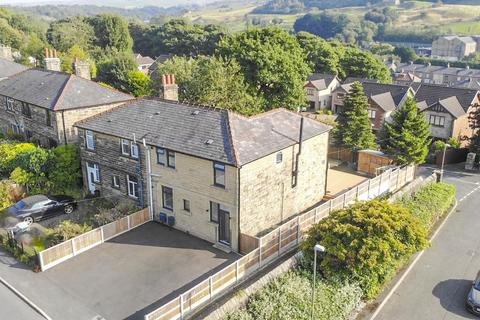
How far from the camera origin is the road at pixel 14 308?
17906 millimetres

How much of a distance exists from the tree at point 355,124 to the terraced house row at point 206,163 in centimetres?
1431

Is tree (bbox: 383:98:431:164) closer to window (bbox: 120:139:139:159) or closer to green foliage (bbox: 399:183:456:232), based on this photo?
green foliage (bbox: 399:183:456:232)

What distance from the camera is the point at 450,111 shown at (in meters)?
53.5

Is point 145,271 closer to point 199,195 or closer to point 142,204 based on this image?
point 199,195

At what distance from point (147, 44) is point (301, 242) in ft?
365

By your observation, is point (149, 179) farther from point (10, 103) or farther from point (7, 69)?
point (7, 69)

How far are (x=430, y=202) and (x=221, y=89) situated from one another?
22.3 m

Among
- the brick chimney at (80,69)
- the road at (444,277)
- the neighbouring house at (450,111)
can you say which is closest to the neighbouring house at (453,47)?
the neighbouring house at (450,111)

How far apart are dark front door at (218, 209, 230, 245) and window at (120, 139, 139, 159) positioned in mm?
7233

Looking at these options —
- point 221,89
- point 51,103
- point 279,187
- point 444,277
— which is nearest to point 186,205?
point 279,187

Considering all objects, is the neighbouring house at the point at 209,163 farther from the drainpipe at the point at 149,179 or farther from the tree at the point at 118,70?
the tree at the point at 118,70

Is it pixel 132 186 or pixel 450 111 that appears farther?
pixel 450 111

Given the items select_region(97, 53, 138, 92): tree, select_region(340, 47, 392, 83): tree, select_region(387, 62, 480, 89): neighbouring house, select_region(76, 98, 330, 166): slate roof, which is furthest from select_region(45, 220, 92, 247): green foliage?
Result: select_region(387, 62, 480, 89): neighbouring house

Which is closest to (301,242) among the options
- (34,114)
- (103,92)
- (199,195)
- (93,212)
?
(199,195)
